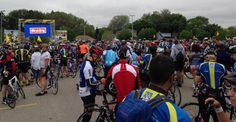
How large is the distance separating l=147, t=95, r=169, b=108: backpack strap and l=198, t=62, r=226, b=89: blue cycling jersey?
4.11 metres

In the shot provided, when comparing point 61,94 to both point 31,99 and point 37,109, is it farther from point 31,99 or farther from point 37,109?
point 37,109

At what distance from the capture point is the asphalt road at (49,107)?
949 centimetres

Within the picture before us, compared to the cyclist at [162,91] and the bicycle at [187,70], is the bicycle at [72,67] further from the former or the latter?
the cyclist at [162,91]

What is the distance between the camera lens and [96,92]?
22.9 ft

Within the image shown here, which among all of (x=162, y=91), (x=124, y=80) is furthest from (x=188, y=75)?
(x=162, y=91)

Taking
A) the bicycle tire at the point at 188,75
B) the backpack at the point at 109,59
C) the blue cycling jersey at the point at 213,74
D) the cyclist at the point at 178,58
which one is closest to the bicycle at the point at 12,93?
the backpack at the point at 109,59

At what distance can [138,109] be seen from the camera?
2.65 metres

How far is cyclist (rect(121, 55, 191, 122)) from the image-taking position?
2.79 metres

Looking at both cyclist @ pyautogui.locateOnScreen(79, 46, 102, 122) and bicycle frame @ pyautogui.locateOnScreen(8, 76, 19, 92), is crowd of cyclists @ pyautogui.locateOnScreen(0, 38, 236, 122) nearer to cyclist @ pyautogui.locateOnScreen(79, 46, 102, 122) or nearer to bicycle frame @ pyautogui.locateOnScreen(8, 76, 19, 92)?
cyclist @ pyautogui.locateOnScreen(79, 46, 102, 122)

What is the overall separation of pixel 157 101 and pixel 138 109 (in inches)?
8.9

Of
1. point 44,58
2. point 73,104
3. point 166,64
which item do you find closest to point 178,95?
point 73,104

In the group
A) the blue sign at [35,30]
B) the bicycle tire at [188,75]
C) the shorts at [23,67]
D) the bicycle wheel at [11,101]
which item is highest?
the blue sign at [35,30]

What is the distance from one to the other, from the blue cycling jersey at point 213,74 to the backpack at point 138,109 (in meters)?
4.10

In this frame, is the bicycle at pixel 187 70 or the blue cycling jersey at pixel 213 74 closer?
the blue cycling jersey at pixel 213 74
